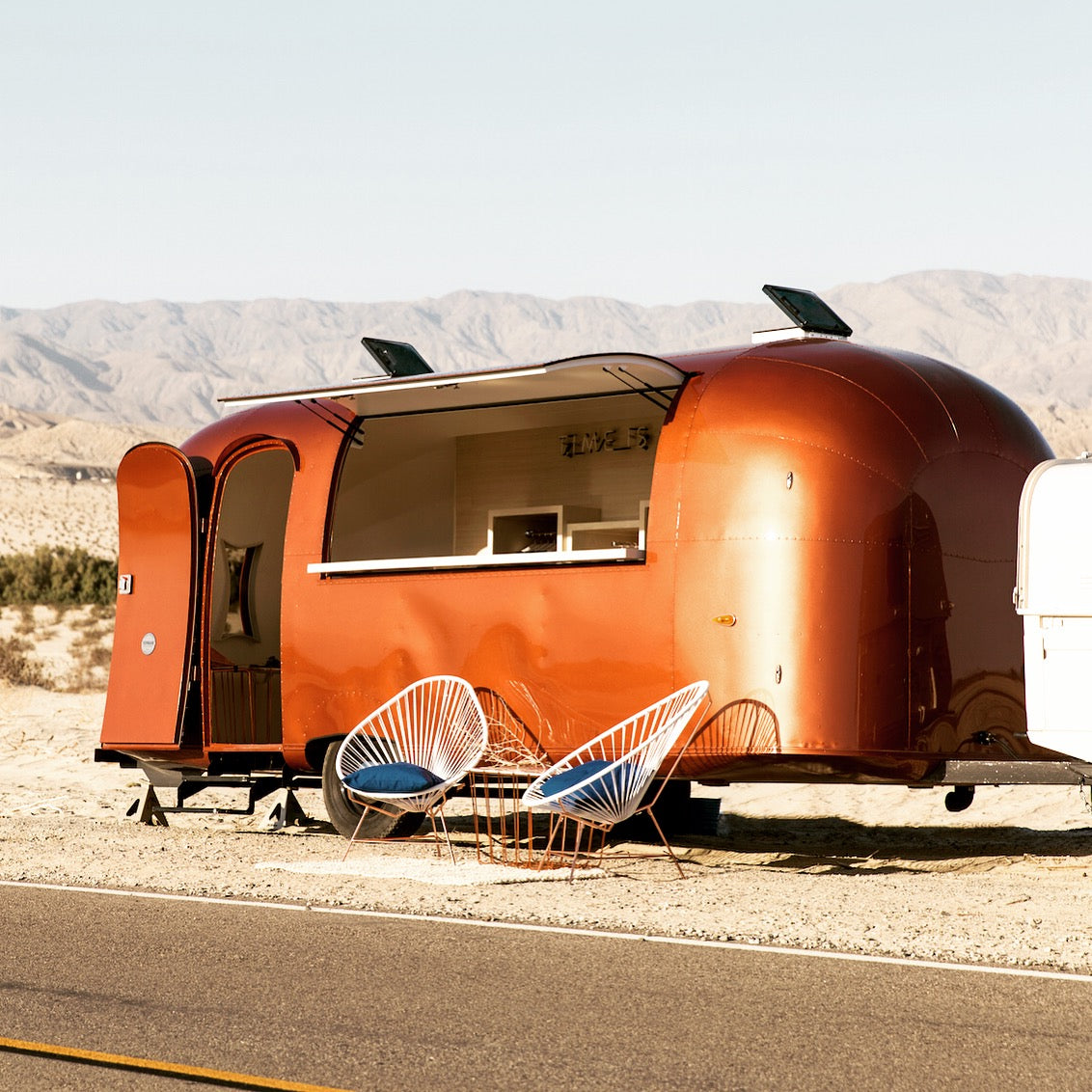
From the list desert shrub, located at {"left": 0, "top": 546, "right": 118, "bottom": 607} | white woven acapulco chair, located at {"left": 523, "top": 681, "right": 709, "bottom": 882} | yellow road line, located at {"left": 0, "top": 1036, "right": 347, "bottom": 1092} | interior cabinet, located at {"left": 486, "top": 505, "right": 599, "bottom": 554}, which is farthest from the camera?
desert shrub, located at {"left": 0, "top": 546, "right": 118, "bottom": 607}

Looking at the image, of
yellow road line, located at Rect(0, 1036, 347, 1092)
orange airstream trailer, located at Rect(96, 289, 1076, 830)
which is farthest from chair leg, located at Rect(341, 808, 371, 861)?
yellow road line, located at Rect(0, 1036, 347, 1092)

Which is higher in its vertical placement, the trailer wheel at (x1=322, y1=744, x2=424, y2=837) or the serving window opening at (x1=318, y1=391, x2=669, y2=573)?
the serving window opening at (x1=318, y1=391, x2=669, y2=573)

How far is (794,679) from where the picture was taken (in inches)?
400

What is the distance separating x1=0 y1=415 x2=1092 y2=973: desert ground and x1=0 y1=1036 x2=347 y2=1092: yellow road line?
3115 mm

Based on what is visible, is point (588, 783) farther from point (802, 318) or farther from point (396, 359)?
point (396, 359)

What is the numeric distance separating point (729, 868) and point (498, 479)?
5.11 meters

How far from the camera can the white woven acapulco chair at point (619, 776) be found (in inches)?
400

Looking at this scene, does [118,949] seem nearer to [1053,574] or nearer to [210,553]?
[1053,574]

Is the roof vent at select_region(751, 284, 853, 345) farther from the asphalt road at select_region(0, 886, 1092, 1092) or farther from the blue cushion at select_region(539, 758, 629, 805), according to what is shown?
the asphalt road at select_region(0, 886, 1092, 1092)

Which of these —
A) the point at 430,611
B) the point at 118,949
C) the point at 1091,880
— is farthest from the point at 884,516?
the point at 118,949

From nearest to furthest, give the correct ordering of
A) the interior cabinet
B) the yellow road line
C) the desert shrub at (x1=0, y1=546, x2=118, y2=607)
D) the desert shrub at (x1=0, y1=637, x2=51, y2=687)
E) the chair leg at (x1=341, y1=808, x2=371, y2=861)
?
the yellow road line
the chair leg at (x1=341, y1=808, x2=371, y2=861)
the interior cabinet
the desert shrub at (x1=0, y1=637, x2=51, y2=687)
the desert shrub at (x1=0, y1=546, x2=118, y2=607)

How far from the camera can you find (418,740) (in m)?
12.3

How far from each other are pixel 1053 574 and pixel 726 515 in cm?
217

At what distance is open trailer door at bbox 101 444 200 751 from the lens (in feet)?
44.5
